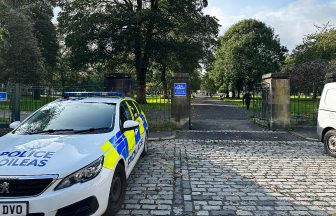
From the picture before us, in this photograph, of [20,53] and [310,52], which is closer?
[20,53]

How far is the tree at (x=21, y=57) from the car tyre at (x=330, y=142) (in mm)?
29850

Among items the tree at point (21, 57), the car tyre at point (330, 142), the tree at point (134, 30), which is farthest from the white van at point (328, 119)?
the tree at point (21, 57)

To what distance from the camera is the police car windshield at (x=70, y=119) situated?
5387 mm

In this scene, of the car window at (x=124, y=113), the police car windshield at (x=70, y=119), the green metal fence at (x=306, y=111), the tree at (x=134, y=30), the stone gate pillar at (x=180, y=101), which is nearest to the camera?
the police car windshield at (x=70, y=119)

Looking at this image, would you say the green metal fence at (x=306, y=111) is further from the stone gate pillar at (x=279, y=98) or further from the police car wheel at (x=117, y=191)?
the police car wheel at (x=117, y=191)

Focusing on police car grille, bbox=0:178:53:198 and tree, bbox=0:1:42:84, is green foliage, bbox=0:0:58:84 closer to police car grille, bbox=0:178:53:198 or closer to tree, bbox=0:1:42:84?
tree, bbox=0:1:42:84

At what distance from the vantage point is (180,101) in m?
13.9

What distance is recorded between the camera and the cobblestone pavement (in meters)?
5.07

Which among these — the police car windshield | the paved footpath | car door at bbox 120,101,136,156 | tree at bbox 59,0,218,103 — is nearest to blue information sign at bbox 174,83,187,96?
the paved footpath

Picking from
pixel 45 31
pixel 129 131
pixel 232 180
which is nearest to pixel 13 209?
pixel 129 131

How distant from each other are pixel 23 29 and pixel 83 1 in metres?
6.50

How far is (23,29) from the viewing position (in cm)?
3159

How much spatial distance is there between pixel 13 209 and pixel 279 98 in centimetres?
1201

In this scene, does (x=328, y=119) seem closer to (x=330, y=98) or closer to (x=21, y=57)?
(x=330, y=98)
